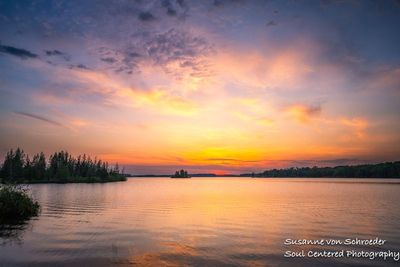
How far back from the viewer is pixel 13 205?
34562 millimetres

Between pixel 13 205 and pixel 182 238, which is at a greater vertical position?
pixel 13 205

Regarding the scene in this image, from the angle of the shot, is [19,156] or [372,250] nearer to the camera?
[372,250]

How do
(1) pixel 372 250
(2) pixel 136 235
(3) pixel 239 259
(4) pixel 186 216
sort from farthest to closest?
(4) pixel 186 216 < (2) pixel 136 235 < (1) pixel 372 250 < (3) pixel 239 259

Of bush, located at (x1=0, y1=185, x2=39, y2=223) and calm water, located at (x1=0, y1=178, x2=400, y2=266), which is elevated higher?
bush, located at (x1=0, y1=185, x2=39, y2=223)

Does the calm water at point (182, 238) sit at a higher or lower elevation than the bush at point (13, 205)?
lower

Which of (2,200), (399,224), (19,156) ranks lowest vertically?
(399,224)

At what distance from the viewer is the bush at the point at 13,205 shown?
3397cm

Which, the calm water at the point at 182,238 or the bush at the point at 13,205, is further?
the bush at the point at 13,205

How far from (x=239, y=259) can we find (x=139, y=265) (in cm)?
583

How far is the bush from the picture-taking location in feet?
111

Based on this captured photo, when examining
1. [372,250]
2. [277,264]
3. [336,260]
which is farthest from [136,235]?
[372,250]

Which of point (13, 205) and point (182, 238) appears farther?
point (13, 205)

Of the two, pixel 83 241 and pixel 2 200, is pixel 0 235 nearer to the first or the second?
pixel 83 241

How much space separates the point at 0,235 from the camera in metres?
25.6
